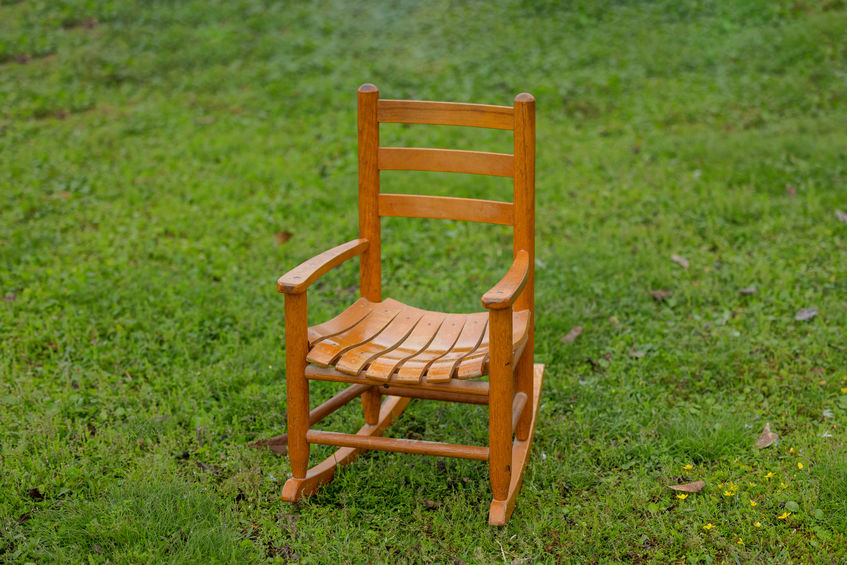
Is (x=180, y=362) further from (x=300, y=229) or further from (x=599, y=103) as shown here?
(x=599, y=103)

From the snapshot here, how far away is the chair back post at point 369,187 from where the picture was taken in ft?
9.94

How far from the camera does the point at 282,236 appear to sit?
499cm

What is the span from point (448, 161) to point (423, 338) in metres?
0.70

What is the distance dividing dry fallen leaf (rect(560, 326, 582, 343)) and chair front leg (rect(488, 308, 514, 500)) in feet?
4.19

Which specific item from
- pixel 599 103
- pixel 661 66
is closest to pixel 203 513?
pixel 599 103

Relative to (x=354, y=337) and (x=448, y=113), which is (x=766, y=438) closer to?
(x=354, y=337)

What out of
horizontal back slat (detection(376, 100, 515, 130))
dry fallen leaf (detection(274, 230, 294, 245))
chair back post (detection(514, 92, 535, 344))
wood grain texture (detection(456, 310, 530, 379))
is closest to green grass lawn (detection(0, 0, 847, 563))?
dry fallen leaf (detection(274, 230, 294, 245))

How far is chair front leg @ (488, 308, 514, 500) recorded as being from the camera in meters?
2.52

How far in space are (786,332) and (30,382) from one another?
139 inches

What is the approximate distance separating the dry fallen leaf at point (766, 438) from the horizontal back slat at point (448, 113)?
1571 mm

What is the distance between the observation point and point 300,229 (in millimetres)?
5059

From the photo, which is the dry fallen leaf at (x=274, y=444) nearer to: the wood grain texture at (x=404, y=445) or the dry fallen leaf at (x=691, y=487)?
the wood grain texture at (x=404, y=445)

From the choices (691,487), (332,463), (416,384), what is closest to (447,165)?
(416,384)

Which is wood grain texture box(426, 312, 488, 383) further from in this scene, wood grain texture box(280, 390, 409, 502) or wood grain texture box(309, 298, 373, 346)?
wood grain texture box(280, 390, 409, 502)
